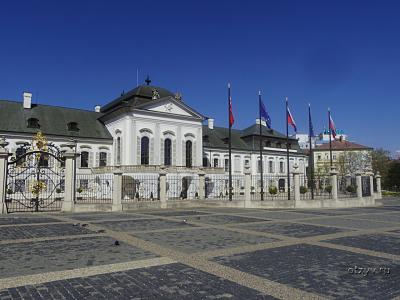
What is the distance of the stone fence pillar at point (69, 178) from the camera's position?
728 inches

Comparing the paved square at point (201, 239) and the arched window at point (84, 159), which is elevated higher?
the arched window at point (84, 159)

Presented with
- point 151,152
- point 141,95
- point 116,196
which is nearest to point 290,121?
point 116,196

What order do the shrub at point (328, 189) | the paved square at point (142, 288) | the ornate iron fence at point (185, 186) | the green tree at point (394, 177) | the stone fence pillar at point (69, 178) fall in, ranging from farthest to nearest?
1. the green tree at point (394, 177)
2. the ornate iron fence at point (185, 186)
3. the shrub at point (328, 189)
4. the stone fence pillar at point (69, 178)
5. the paved square at point (142, 288)

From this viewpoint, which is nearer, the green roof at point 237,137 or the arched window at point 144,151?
the arched window at point 144,151

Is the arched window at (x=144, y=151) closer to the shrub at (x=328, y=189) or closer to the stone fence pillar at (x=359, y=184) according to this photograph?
the shrub at (x=328, y=189)

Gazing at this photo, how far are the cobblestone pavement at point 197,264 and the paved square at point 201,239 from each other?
25 mm

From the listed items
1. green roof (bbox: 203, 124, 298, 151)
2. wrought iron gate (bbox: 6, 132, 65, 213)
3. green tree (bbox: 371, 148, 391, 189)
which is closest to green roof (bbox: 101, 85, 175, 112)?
green roof (bbox: 203, 124, 298, 151)

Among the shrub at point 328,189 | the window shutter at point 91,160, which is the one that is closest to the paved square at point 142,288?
the shrub at point 328,189

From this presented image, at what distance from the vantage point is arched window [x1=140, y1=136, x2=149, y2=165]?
40875 millimetres

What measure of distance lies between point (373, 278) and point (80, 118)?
4298 cm

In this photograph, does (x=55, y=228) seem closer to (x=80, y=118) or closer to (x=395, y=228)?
(x=395, y=228)

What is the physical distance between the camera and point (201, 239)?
9.85 m

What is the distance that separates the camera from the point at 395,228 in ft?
42.7

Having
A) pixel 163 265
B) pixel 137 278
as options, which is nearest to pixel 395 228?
pixel 163 265
